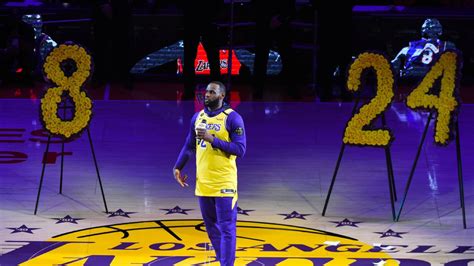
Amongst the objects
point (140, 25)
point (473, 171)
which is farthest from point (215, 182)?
point (140, 25)

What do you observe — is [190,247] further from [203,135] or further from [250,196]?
[250,196]

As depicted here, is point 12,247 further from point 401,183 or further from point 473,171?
point 473,171

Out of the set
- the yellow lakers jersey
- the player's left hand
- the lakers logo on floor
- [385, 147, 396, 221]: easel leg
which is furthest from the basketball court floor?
the player's left hand

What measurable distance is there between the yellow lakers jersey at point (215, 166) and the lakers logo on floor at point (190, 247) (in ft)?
3.05

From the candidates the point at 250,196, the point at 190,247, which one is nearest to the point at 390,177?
the point at 250,196

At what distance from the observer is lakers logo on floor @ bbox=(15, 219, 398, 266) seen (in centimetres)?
1005

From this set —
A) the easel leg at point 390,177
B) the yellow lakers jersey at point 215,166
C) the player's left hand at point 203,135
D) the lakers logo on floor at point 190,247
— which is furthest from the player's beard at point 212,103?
the easel leg at point 390,177

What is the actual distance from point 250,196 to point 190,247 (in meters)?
2.12

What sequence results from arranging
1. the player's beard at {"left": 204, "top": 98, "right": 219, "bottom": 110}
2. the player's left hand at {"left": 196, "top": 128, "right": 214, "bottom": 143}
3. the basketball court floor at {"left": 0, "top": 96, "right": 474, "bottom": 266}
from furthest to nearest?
1. the basketball court floor at {"left": 0, "top": 96, "right": 474, "bottom": 266}
2. the player's beard at {"left": 204, "top": 98, "right": 219, "bottom": 110}
3. the player's left hand at {"left": 196, "top": 128, "right": 214, "bottom": 143}

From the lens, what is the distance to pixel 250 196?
12.5 m

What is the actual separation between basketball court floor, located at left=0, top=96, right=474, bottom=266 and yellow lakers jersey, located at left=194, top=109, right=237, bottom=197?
946 millimetres

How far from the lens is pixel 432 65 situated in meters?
11.1

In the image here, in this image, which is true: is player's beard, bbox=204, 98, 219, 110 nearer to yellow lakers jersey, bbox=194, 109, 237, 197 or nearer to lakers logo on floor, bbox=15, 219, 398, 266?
yellow lakers jersey, bbox=194, 109, 237, 197

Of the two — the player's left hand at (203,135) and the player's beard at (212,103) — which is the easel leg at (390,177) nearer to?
the player's beard at (212,103)
